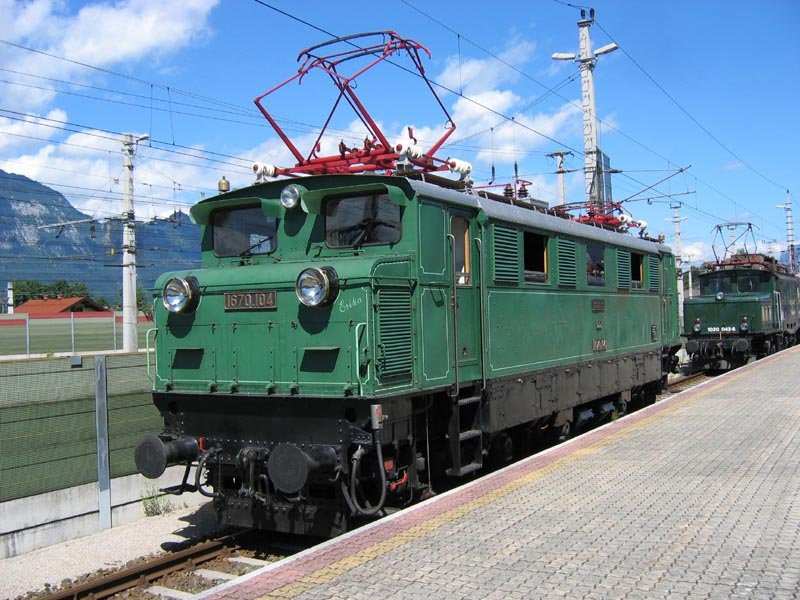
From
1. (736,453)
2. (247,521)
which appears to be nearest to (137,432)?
(247,521)

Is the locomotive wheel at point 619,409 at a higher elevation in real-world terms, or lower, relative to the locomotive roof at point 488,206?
lower

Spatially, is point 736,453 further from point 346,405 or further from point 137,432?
point 137,432

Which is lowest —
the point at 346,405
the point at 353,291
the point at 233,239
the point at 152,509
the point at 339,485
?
the point at 152,509

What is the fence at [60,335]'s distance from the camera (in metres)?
29.2

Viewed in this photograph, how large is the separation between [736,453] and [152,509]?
7368 mm

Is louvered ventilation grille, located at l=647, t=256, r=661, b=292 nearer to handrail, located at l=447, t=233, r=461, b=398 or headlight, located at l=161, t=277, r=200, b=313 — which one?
handrail, located at l=447, t=233, r=461, b=398

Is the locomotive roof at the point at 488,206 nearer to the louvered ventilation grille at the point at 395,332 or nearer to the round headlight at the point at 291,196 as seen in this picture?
the round headlight at the point at 291,196

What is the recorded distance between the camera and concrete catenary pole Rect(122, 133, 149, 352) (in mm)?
28922

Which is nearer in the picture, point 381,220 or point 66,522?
point 381,220

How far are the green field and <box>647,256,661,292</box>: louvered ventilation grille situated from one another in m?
22.5

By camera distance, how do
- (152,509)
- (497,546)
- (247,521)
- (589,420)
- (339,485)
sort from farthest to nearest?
(589,420), (152,509), (247,521), (339,485), (497,546)

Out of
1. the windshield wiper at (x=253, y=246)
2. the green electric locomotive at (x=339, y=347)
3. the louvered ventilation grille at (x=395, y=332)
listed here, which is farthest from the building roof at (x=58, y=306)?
the louvered ventilation grille at (x=395, y=332)

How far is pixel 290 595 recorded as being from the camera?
189 inches

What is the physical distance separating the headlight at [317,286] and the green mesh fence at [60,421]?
13.1 feet
